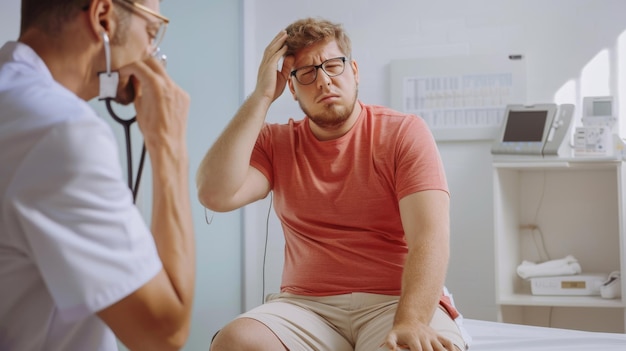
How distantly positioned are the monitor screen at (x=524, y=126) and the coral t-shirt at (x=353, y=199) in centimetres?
141

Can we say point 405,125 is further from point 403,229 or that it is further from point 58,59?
point 58,59

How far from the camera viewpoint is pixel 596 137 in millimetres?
3178

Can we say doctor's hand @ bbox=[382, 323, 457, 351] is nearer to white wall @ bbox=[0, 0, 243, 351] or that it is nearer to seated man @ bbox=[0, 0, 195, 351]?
seated man @ bbox=[0, 0, 195, 351]

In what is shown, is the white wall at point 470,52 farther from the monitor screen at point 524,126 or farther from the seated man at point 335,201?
the seated man at point 335,201

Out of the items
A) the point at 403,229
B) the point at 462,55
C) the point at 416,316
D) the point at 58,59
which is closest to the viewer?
the point at 58,59

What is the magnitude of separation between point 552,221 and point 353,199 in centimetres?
193

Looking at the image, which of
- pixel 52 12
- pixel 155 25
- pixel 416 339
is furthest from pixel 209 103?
pixel 52 12

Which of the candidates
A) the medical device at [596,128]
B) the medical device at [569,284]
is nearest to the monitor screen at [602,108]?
the medical device at [596,128]

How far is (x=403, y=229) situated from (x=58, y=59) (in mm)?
1099

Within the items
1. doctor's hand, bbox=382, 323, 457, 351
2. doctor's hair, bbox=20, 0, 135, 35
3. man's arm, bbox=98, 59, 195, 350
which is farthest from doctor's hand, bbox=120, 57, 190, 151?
doctor's hand, bbox=382, 323, 457, 351

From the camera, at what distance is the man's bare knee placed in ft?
5.29

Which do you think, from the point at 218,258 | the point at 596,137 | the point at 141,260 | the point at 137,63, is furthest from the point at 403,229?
the point at 218,258

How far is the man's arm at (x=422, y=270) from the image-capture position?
4.95ft

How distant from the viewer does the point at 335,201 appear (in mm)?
1891
